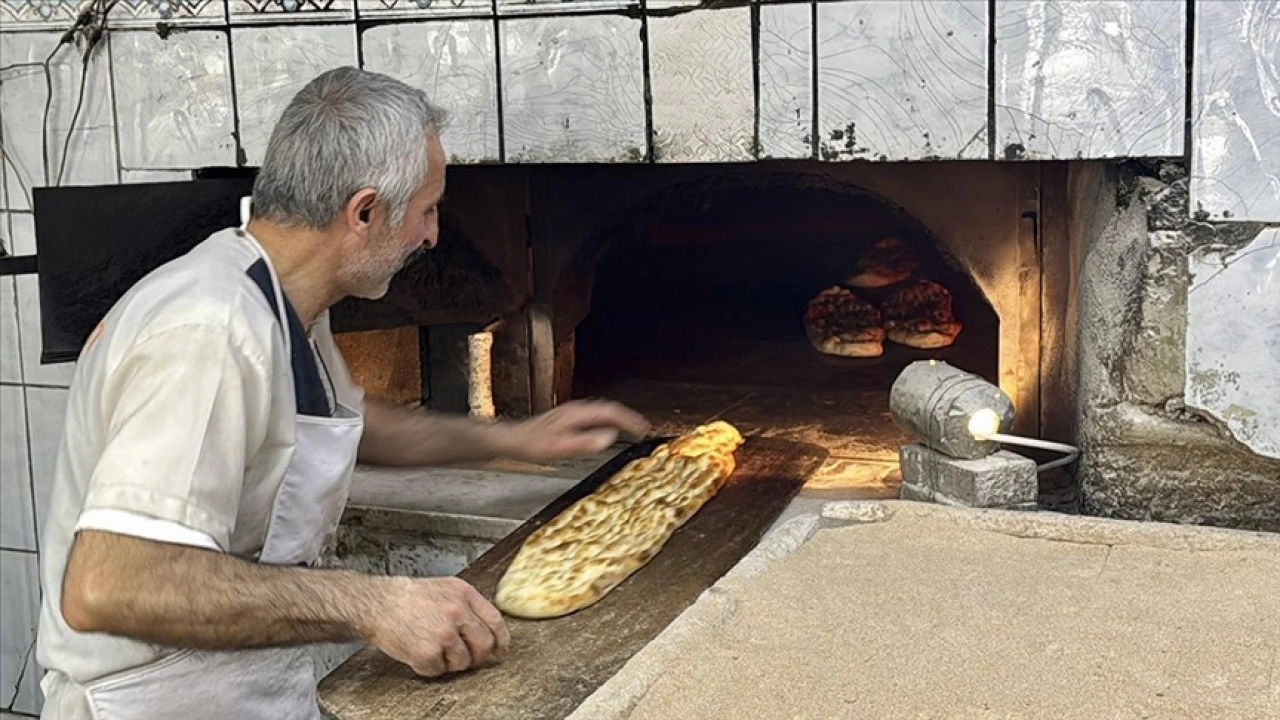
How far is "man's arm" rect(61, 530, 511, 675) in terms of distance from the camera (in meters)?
1.42

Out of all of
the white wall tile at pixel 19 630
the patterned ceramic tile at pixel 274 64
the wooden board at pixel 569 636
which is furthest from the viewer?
the white wall tile at pixel 19 630

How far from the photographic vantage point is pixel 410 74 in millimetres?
2834

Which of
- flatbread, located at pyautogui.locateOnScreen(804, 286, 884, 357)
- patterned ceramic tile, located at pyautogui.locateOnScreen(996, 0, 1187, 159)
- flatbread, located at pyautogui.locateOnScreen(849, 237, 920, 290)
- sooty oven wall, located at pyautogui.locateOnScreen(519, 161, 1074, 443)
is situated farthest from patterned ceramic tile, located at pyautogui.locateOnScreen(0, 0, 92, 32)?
flatbread, located at pyautogui.locateOnScreen(849, 237, 920, 290)

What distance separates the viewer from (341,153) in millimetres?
1610

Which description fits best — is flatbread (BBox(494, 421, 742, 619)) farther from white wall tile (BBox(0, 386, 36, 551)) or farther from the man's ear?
white wall tile (BBox(0, 386, 36, 551))

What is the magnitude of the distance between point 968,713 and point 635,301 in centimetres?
430

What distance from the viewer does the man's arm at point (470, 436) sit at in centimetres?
212

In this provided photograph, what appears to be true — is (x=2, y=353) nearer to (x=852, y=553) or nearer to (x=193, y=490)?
(x=193, y=490)

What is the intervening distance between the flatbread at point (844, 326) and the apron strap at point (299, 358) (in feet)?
10.7

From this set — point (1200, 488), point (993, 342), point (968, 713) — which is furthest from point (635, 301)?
Result: point (968, 713)

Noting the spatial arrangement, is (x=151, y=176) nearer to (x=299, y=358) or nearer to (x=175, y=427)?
(x=299, y=358)

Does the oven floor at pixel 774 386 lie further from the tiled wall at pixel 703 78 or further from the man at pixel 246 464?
the man at pixel 246 464

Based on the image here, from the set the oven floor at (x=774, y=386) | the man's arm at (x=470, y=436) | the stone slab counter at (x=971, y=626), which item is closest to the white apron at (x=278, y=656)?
the man's arm at (x=470, y=436)

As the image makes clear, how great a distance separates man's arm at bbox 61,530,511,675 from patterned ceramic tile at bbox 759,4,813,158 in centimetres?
129
